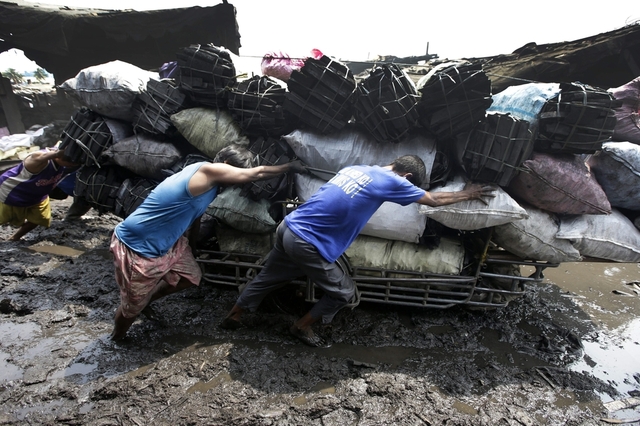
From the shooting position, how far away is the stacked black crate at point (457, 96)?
8.53ft

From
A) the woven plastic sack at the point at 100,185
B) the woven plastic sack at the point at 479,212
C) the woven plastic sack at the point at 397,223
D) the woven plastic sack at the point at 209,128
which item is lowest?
the woven plastic sack at the point at 100,185

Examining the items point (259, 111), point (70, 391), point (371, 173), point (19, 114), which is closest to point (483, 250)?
point (371, 173)

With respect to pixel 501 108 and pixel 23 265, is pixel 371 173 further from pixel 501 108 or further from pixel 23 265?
pixel 23 265

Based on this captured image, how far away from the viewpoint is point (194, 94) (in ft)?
10.7

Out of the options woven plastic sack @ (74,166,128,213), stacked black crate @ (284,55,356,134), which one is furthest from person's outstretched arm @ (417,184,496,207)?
woven plastic sack @ (74,166,128,213)

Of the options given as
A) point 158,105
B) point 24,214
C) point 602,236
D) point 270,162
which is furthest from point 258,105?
point 24,214

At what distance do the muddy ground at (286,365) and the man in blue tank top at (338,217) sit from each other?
535mm

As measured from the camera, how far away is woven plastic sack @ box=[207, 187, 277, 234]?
119 inches

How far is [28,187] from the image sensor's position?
4.30 m

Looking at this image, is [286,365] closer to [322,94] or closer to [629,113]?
[322,94]

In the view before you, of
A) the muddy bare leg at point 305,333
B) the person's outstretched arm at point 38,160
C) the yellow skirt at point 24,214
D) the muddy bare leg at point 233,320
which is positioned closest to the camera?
the muddy bare leg at point 305,333

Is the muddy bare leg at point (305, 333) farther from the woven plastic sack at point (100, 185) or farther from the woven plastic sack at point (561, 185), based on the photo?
the woven plastic sack at point (100, 185)

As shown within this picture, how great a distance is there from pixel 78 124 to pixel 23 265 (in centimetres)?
176

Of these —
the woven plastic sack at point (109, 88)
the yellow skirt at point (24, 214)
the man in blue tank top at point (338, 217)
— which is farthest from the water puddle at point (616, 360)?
the yellow skirt at point (24, 214)
